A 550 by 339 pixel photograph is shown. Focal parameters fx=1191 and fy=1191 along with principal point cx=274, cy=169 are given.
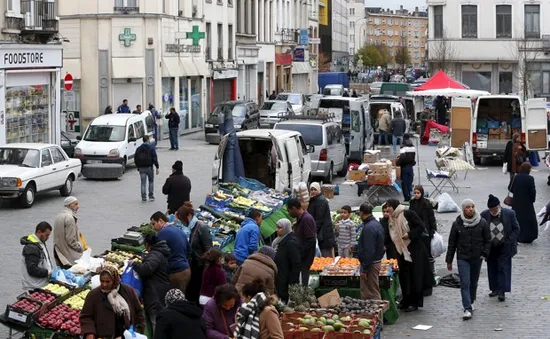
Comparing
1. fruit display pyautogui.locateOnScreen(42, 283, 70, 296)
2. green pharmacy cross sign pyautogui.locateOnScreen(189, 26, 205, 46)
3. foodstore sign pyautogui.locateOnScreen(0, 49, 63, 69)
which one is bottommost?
fruit display pyautogui.locateOnScreen(42, 283, 70, 296)

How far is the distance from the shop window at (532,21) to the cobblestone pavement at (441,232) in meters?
30.4

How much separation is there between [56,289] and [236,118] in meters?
33.8

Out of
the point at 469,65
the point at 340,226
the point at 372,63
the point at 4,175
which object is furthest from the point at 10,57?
the point at 372,63

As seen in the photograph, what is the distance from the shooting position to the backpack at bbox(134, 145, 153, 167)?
28094mm

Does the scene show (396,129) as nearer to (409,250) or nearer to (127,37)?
(127,37)

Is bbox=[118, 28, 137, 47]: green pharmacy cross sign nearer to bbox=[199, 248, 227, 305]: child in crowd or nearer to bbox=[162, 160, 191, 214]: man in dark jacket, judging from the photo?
bbox=[162, 160, 191, 214]: man in dark jacket

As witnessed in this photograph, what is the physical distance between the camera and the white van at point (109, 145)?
3338 centimetres

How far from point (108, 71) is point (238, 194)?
28.3 meters

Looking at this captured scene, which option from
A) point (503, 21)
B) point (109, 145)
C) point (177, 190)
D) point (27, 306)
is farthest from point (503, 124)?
point (503, 21)

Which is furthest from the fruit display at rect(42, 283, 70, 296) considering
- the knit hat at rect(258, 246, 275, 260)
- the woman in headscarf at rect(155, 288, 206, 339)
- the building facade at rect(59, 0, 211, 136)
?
the building facade at rect(59, 0, 211, 136)

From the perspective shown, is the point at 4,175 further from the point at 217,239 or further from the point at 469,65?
the point at 469,65

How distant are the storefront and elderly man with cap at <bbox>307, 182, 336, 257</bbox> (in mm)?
17758

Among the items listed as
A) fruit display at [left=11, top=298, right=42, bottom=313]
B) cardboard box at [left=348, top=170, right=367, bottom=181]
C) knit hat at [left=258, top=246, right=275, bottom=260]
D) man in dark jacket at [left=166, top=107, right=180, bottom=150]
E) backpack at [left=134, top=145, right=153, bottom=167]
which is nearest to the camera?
fruit display at [left=11, top=298, right=42, bottom=313]

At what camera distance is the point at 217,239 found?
18172 mm
